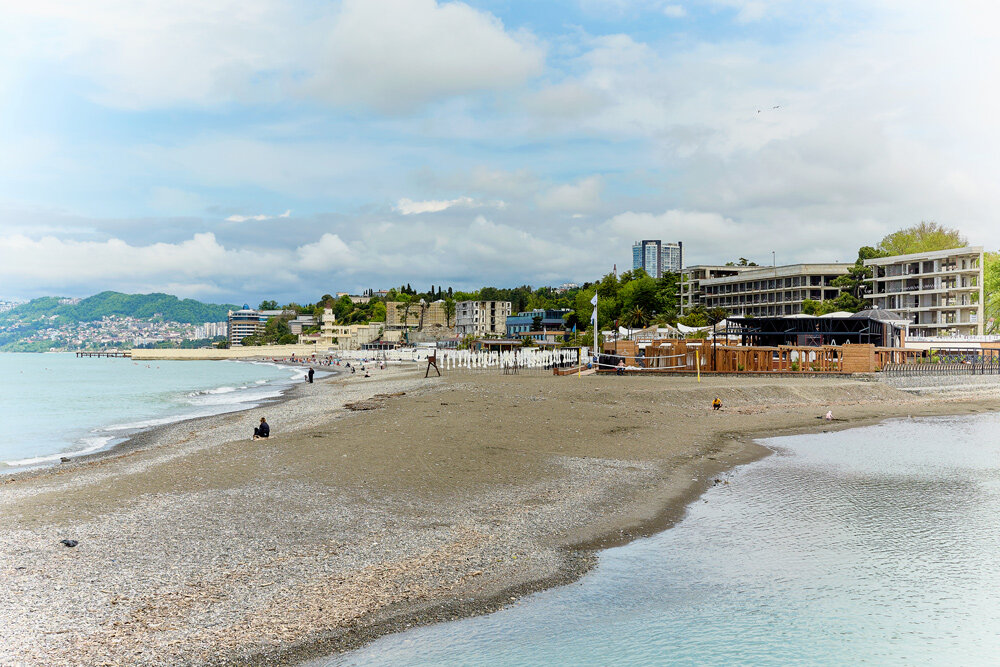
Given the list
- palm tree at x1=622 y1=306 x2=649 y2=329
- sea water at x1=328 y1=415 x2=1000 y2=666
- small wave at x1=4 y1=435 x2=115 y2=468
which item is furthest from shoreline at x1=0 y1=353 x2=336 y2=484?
palm tree at x1=622 y1=306 x2=649 y2=329

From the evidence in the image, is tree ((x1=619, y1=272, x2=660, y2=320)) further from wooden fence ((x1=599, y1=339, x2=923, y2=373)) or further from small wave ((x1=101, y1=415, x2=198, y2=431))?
small wave ((x1=101, y1=415, x2=198, y2=431))

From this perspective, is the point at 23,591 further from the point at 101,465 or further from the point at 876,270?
the point at 876,270

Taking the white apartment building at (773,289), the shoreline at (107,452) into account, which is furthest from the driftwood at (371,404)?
the white apartment building at (773,289)

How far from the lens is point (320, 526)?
14750mm

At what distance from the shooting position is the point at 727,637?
37.1 ft

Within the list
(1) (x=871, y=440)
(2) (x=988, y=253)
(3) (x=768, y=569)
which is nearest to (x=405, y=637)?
(3) (x=768, y=569)

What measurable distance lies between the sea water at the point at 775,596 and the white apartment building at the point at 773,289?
110 m

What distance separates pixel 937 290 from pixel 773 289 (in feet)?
123

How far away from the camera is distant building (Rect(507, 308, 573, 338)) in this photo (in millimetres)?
162125

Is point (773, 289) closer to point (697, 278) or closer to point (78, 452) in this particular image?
point (697, 278)

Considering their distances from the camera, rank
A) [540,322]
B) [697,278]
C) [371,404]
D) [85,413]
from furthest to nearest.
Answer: [540,322] → [697,278] → [85,413] → [371,404]

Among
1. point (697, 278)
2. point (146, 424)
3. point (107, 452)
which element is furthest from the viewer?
point (697, 278)

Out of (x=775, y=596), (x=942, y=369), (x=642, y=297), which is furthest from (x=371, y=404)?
(x=642, y=297)

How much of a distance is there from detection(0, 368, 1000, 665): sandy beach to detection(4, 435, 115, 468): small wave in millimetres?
2296
